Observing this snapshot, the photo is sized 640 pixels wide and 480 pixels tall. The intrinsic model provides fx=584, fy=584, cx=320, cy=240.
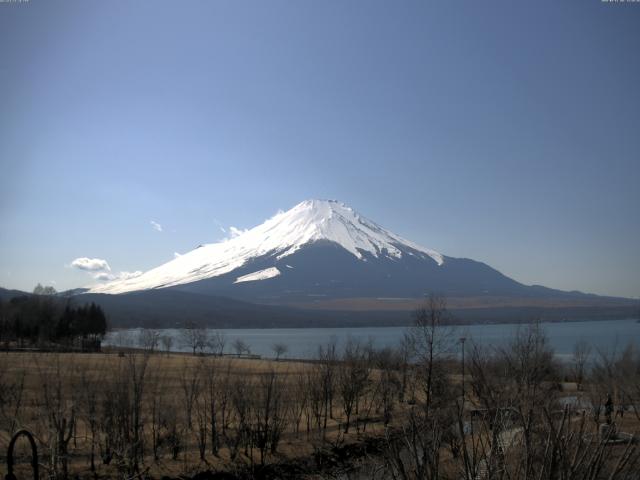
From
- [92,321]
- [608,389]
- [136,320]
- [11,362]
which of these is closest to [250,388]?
[608,389]

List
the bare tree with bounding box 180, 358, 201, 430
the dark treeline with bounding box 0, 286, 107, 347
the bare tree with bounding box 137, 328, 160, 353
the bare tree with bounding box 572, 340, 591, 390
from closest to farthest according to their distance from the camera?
the bare tree with bounding box 180, 358, 201, 430 → the bare tree with bounding box 572, 340, 591, 390 → the bare tree with bounding box 137, 328, 160, 353 → the dark treeline with bounding box 0, 286, 107, 347

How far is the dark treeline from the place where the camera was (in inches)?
2852

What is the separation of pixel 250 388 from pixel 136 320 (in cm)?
18013

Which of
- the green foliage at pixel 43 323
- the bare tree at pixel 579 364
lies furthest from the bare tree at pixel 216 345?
the bare tree at pixel 579 364

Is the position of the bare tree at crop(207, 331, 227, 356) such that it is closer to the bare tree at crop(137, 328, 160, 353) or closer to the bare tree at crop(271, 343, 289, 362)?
the bare tree at crop(271, 343, 289, 362)

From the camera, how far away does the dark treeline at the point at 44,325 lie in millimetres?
72438

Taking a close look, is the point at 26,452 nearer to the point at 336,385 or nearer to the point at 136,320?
the point at 336,385

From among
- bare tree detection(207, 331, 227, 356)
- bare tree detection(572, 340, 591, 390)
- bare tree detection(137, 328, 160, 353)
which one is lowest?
bare tree detection(207, 331, 227, 356)

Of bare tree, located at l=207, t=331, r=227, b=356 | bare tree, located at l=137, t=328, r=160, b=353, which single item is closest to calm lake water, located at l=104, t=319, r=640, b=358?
bare tree, located at l=207, t=331, r=227, b=356

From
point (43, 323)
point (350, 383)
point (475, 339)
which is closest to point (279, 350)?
point (475, 339)

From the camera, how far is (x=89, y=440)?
2173 cm

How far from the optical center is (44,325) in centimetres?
7531

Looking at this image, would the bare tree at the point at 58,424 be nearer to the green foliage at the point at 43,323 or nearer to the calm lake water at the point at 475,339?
the calm lake water at the point at 475,339

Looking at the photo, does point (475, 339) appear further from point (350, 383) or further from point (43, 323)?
point (43, 323)
